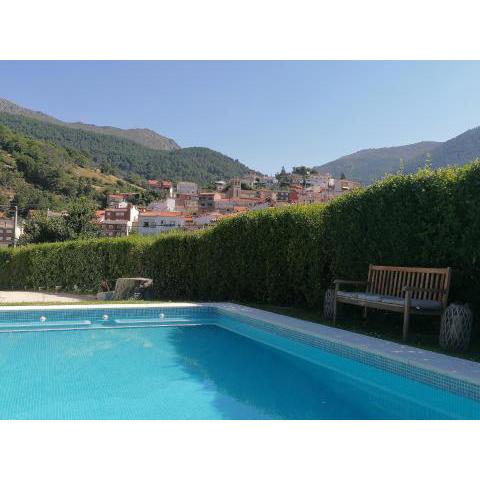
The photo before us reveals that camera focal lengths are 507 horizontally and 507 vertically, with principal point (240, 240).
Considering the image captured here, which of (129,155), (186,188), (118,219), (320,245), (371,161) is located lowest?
(320,245)

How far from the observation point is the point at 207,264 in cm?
1330

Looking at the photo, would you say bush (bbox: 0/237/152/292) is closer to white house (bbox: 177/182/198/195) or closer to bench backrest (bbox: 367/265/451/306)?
bench backrest (bbox: 367/265/451/306)

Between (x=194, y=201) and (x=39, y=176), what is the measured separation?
136 ft

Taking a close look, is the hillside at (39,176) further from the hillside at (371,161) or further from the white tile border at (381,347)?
the white tile border at (381,347)

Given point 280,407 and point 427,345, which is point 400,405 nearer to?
point 280,407

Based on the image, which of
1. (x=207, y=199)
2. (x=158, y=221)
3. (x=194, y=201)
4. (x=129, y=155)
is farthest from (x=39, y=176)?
(x=129, y=155)

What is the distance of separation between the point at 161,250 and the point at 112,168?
110 m

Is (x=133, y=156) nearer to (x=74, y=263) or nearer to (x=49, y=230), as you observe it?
(x=49, y=230)

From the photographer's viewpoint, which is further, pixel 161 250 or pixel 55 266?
pixel 55 266

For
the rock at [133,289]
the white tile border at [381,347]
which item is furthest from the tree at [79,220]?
the white tile border at [381,347]

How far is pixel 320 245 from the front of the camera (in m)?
9.76

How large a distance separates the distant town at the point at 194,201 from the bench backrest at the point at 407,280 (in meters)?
52.9
